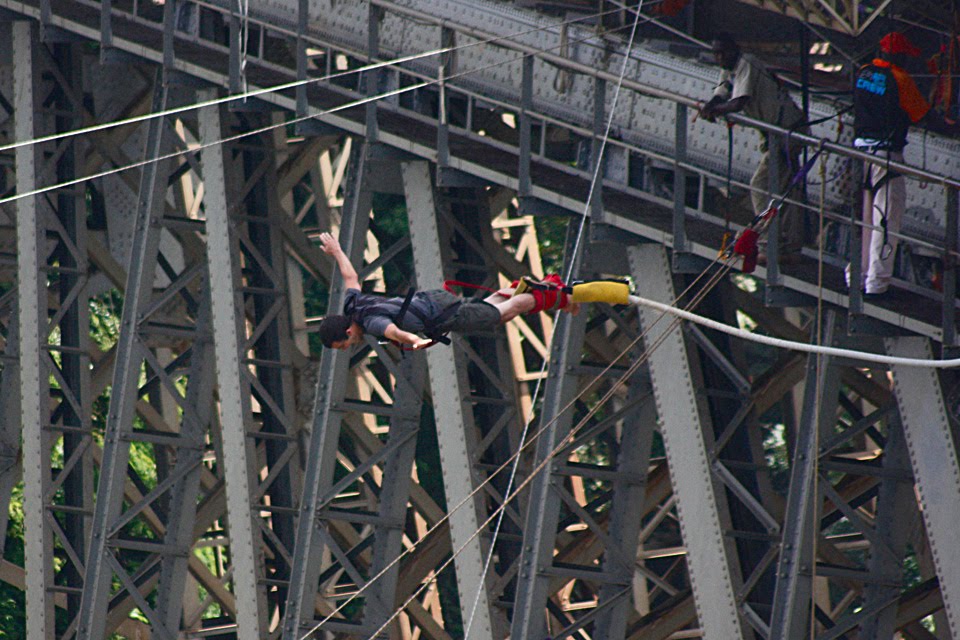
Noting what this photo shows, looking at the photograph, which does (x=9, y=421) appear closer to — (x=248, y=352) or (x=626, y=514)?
(x=248, y=352)

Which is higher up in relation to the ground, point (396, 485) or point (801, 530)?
point (801, 530)

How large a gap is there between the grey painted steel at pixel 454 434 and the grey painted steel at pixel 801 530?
3.31 metres

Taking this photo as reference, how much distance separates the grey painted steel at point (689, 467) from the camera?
16.9 metres

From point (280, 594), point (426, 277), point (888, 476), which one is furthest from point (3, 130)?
point (888, 476)

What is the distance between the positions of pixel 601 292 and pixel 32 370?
9.81 m

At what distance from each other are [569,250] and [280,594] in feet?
21.2

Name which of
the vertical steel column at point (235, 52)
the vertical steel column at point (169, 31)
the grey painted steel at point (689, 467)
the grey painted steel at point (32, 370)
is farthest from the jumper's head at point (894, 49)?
the grey painted steel at point (32, 370)

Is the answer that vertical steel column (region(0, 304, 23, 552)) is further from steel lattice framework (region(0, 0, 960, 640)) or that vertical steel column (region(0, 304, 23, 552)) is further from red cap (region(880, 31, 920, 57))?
→ red cap (region(880, 31, 920, 57))

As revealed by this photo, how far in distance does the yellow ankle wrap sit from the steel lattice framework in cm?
187

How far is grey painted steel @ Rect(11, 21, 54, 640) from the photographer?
22.4m

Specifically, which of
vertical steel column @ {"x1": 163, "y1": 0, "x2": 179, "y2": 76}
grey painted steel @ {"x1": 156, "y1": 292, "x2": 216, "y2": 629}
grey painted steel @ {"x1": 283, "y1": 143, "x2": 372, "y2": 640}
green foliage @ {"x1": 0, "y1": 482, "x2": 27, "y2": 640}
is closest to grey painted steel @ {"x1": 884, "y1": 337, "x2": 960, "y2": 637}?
grey painted steel @ {"x1": 283, "y1": 143, "x2": 372, "y2": 640}

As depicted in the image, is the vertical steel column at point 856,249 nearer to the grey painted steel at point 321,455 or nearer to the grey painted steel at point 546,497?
the grey painted steel at point 546,497

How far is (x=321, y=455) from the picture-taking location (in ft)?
64.2

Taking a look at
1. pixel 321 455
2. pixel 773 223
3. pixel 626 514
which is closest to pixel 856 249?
pixel 773 223
